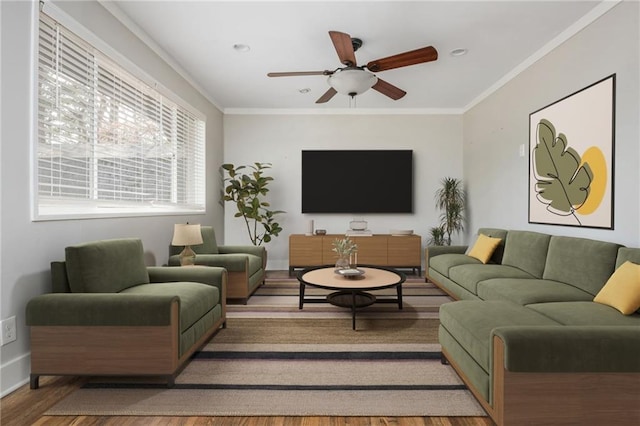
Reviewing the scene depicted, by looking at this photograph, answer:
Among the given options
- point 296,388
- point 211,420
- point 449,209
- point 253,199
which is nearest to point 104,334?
point 211,420

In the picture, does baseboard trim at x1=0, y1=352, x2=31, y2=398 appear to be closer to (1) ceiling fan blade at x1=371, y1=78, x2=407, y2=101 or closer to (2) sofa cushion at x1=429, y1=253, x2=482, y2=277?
(1) ceiling fan blade at x1=371, y1=78, x2=407, y2=101

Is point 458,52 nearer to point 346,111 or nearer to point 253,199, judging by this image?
point 346,111

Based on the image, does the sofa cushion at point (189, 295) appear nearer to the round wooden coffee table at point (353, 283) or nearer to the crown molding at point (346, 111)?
the round wooden coffee table at point (353, 283)

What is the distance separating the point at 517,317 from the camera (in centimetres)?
194

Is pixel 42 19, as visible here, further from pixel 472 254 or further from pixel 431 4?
pixel 472 254

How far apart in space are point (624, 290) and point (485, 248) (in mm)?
1855

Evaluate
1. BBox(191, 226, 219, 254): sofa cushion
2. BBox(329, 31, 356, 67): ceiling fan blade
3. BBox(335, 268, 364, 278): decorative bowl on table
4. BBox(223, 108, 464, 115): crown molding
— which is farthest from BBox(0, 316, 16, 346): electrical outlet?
BBox(223, 108, 464, 115): crown molding

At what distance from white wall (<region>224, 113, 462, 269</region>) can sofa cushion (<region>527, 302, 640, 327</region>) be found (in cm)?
360

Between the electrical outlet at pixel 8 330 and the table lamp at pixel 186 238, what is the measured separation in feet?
4.75

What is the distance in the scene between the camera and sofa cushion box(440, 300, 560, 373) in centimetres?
174

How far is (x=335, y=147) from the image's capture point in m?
5.82

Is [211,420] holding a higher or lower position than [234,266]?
lower

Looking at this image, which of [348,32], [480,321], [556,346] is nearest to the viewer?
[556,346]

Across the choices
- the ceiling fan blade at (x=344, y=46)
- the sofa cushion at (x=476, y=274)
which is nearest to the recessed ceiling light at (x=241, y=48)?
the ceiling fan blade at (x=344, y=46)
